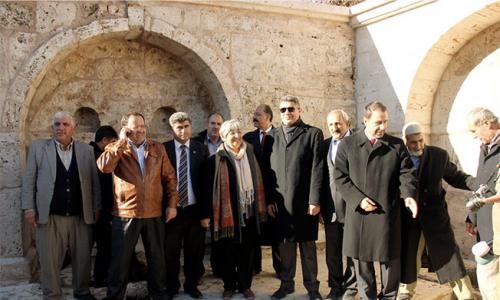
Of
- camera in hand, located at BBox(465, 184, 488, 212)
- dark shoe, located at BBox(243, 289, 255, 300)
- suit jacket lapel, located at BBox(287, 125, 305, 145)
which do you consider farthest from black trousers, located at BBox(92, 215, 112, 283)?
camera in hand, located at BBox(465, 184, 488, 212)

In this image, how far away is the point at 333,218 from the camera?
3.83 meters

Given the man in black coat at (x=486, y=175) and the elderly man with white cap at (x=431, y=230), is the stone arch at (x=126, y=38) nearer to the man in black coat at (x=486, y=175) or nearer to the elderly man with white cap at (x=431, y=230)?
the elderly man with white cap at (x=431, y=230)

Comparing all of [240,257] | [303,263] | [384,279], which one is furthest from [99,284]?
[384,279]

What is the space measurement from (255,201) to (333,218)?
2.07ft

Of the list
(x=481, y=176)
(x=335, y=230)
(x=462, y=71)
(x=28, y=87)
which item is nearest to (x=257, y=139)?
(x=335, y=230)

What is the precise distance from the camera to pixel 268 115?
446 cm

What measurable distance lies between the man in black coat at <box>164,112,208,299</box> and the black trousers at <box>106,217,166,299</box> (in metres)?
0.13

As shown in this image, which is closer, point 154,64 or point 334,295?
point 334,295

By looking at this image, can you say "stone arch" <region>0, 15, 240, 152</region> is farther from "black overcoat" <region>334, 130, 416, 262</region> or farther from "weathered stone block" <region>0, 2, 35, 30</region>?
"black overcoat" <region>334, 130, 416, 262</region>

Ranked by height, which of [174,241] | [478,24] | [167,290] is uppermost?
[478,24]

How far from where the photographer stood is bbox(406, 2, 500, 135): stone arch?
4.78 metres

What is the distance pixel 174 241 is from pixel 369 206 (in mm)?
1611

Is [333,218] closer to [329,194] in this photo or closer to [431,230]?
[329,194]

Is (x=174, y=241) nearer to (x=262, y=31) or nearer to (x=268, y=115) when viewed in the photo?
(x=268, y=115)
